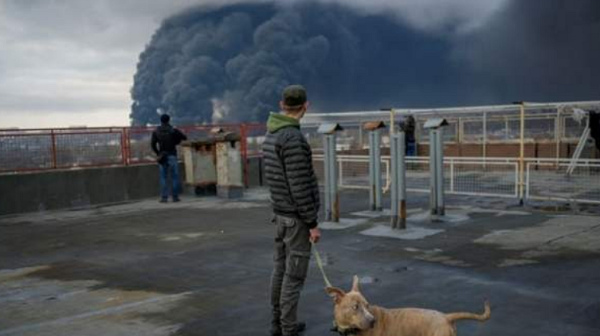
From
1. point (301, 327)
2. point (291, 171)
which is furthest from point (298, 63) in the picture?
point (291, 171)

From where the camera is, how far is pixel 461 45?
8575 centimetres

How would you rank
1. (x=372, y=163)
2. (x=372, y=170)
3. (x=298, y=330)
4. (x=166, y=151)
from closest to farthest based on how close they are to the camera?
(x=298, y=330), (x=372, y=163), (x=372, y=170), (x=166, y=151)

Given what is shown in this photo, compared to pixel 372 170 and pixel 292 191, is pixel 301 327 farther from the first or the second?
pixel 372 170

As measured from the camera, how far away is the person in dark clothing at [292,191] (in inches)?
167

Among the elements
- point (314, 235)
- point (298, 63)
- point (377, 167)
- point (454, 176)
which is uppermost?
point (298, 63)

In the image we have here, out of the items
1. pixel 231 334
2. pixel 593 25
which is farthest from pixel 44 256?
pixel 593 25

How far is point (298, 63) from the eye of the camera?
99.4 meters

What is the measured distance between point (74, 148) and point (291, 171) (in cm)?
1106

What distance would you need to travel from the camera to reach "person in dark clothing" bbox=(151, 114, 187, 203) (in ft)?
44.9

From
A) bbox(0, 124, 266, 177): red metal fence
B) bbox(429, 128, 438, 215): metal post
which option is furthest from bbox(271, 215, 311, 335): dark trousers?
bbox(0, 124, 266, 177): red metal fence

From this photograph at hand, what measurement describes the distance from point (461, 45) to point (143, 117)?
6449cm

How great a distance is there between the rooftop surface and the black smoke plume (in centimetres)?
6947

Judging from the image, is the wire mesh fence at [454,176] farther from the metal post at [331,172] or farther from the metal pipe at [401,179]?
the metal pipe at [401,179]

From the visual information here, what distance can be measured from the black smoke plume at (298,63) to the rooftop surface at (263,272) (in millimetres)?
69471
